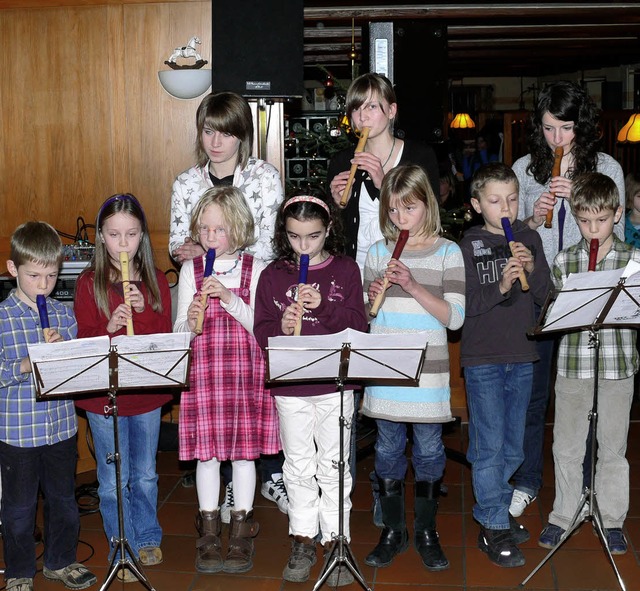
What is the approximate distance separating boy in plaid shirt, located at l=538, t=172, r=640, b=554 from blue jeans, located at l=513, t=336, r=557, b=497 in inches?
8.2

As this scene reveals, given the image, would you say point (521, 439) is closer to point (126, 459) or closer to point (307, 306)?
point (307, 306)

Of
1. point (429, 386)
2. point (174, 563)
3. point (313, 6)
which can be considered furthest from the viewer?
point (313, 6)

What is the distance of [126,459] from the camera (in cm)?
313

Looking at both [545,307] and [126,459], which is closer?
[545,307]

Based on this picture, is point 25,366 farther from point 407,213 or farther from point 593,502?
point 593,502

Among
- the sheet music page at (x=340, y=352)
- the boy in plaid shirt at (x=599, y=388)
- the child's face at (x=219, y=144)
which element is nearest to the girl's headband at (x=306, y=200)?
the child's face at (x=219, y=144)

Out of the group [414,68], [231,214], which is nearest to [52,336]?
[231,214]

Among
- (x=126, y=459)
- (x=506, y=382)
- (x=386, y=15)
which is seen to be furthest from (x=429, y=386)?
(x=386, y=15)

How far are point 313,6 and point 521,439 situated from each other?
14.6 ft

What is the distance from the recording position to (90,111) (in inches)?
187

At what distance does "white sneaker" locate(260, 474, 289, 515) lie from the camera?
12.1 feet

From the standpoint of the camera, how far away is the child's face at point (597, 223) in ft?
10.0

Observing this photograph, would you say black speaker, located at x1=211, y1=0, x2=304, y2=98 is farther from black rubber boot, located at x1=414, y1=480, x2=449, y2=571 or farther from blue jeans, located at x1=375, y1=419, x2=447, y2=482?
black rubber boot, located at x1=414, y1=480, x2=449, y2=571

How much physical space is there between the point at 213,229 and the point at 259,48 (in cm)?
130
